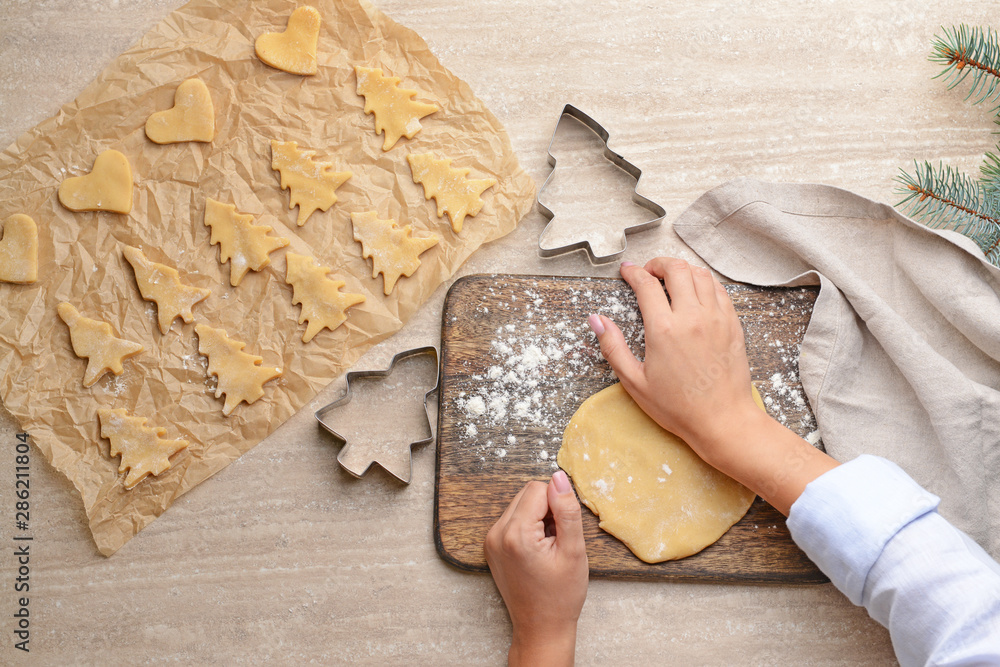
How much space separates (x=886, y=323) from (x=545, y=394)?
444mm

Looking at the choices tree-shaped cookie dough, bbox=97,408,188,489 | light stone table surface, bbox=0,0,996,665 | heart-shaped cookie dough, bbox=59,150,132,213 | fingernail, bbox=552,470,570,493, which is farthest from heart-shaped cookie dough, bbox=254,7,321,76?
fingernail, bbox=552,470,570,493

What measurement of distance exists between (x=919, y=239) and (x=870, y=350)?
161 millimetres

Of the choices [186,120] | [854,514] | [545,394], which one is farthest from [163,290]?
[854,514]

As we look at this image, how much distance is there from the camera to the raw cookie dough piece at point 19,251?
2.65ft

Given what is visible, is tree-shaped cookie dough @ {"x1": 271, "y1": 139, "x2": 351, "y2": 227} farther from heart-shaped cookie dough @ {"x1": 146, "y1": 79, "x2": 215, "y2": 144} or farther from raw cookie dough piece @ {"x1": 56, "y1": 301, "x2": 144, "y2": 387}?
raw cookie dough piece @ {"x1": 56, "y1": 301, "x2": 144, "y2": 387}

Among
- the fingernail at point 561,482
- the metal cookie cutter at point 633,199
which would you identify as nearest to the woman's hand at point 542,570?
the fingernail at point 561,482

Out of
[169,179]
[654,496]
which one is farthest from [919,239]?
[169,179]

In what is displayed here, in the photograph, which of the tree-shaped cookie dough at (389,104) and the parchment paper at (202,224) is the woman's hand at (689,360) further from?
the tree-shaped cookie dough at (389,104)

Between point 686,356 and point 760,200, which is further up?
point 760,200

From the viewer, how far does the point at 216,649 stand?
2.60 feet

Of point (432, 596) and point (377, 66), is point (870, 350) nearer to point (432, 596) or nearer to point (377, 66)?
point (432, 596)

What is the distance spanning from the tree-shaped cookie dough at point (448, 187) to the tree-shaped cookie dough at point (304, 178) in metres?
0.10

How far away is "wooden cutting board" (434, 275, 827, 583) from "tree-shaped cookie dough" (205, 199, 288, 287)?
0.84 ft

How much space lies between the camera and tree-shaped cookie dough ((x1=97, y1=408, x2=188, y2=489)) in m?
0.79
